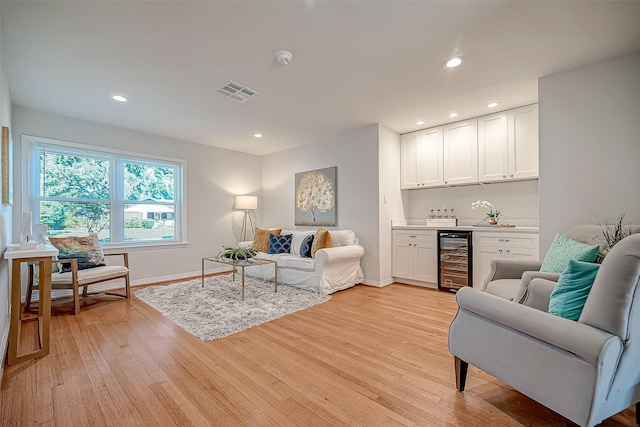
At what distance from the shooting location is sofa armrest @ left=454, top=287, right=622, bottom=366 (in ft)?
3.45

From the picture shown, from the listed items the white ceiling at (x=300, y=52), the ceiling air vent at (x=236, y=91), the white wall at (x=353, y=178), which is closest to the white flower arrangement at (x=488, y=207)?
the white ceiling at (x=300, y=52)

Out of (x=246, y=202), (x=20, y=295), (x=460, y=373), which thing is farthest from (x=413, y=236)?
(x=20, y=295)

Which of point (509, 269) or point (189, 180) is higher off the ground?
point (189, 180)

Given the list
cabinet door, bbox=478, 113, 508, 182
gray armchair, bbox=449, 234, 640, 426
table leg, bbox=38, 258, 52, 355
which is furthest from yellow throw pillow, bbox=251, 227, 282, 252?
gray armchair, bbox=449, 234, 640, 426

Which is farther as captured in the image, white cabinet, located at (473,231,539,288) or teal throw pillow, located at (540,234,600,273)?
white cabinet, located at (473,231,539,288)

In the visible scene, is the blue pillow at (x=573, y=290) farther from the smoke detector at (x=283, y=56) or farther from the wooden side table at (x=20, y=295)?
the wooden side table at (x=20, y=295)

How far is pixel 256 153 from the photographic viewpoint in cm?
604

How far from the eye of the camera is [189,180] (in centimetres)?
508

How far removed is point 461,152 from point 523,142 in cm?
74

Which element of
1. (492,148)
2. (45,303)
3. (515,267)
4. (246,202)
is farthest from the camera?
(246,202)

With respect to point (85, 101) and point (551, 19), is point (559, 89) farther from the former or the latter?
point (85, 101)

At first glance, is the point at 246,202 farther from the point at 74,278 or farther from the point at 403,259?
the point at 403,259

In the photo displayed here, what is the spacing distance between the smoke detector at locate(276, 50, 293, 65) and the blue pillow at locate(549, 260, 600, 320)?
240 cm

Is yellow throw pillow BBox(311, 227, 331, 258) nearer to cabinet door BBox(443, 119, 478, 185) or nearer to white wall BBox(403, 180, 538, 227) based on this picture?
white wall BBox(403, 180, 538, 227)
